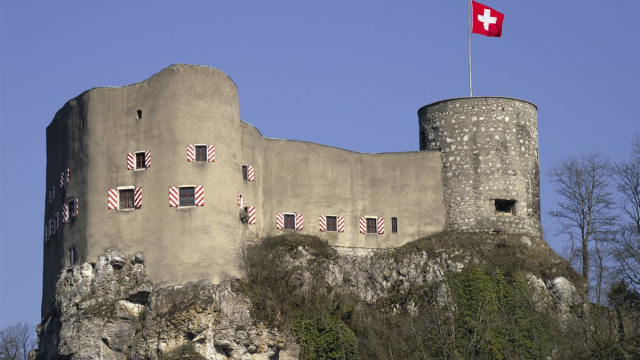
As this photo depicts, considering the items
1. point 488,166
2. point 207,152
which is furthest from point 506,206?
point 207,152

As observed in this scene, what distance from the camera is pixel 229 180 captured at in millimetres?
57344

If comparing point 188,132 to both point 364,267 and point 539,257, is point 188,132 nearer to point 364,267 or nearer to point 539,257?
point 364,267

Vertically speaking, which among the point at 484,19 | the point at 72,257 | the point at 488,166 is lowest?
the point at 72,257

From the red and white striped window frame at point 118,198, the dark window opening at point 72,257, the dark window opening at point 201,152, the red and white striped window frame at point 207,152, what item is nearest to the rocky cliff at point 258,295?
the dark window opening at point 72,257

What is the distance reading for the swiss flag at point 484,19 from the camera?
6594 cm

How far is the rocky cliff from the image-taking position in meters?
54.3

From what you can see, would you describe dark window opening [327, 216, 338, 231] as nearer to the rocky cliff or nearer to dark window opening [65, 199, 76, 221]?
the rocky cliff

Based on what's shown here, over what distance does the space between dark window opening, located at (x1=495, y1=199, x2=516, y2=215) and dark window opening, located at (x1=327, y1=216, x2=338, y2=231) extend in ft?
26.2

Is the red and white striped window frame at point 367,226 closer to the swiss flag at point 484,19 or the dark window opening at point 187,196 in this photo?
the dark window opening at point 187,196

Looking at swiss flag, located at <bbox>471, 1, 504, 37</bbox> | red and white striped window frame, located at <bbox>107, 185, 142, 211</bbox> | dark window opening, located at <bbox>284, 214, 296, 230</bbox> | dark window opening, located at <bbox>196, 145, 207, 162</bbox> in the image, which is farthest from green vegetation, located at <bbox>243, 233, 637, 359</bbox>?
swiss flag, located at <bbox>471, 1, 504, 37</bbox>

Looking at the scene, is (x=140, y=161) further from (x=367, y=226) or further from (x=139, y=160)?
(x=367, y=226)

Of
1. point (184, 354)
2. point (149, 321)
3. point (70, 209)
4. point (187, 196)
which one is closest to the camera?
point (184, 354)

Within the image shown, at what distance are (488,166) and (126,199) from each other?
1787 cm

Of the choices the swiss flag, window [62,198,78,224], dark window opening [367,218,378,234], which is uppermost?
the swiss flag
